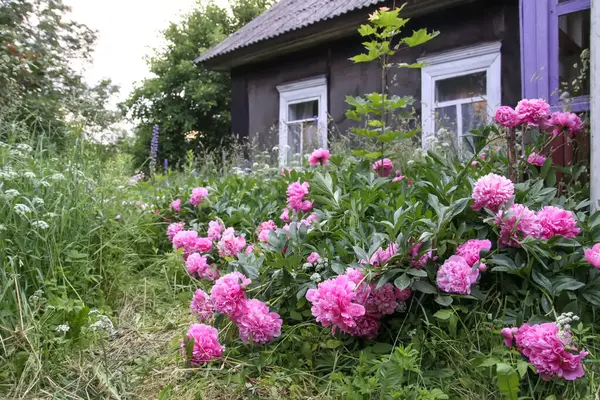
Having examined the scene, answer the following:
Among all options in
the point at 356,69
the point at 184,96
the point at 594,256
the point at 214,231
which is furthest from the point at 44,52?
the point at 184,96

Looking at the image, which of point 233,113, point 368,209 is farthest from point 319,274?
point 233,113

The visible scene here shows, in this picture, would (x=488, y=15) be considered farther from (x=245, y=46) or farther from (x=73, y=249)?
(x=73, y=249)

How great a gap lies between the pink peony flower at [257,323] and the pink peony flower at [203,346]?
93mm

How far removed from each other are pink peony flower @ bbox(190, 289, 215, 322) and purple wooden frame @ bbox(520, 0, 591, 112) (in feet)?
7.27

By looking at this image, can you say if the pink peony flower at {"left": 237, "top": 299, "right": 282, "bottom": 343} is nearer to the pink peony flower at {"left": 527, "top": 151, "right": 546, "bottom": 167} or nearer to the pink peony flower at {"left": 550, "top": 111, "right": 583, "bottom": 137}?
the pink peony flower at {"left": 527, "top": 151, "right": 546, "bottom": 167}

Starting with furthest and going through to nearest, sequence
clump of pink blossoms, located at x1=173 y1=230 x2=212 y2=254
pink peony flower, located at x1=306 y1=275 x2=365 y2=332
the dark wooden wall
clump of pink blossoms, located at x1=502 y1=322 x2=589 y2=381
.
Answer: the dark wooden wall < clump of pink blossoms, located at x1=173 y1=230 x2=212 y2=254 < pink peony flower, located at x1=306 y1=275 x2=365 y2=332 < clump of pink blossoms, located at x1=502 y1=322 x2=589 y2=381

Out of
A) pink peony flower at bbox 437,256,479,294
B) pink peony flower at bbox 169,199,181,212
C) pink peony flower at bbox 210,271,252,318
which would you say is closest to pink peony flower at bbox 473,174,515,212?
pink peony flower at bbox 437,256,479,294

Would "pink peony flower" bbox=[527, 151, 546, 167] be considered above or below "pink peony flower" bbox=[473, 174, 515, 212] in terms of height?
above

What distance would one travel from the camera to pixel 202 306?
5.68ft

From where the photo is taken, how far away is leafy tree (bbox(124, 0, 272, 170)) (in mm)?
16578

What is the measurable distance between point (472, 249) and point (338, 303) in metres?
0.46

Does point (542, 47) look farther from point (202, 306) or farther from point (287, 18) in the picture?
point (287, 18)

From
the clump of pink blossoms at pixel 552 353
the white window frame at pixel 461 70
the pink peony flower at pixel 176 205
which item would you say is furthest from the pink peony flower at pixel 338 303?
the white window frame at pixel 461 70

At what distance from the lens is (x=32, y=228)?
185 cm
